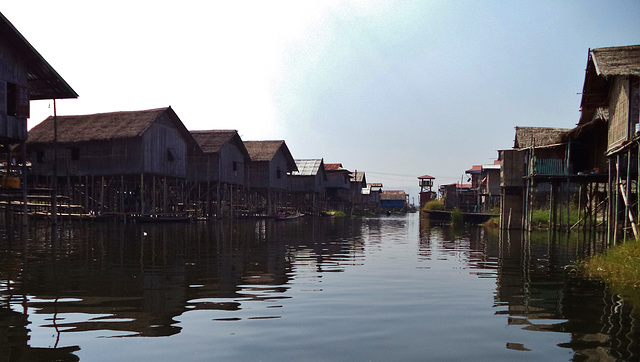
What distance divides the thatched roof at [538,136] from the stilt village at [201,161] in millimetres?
91

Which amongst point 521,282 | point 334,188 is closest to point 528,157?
point 521,282

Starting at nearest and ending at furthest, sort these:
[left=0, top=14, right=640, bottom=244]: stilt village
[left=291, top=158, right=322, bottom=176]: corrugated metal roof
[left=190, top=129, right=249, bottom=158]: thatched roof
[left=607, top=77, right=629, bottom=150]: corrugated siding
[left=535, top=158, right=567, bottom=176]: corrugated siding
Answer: [left=607, top=77, right=629, bottom=150]: corrugated siding, [left=0, top=14, right=640, bottom=244]: stilt village, [left=535, top=158, right=567, bottom=176]: corrugated siding, [left=190, top=129, right=249, bottom=158]: thatched roof, [left=291, top=158, right=322, bottom=176]: corrugated metal roof

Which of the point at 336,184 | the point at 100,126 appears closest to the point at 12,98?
the point at 100,126

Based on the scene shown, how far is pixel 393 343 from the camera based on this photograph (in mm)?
4992

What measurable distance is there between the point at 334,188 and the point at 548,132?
40.7m

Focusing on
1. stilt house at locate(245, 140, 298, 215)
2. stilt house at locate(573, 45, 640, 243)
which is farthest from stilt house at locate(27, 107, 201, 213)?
stilt house at locate(573, 45, 640, 243)

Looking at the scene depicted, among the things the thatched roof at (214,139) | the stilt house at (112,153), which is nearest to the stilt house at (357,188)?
the thatched roof at (214,139)

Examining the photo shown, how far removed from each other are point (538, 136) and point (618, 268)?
17.1 meters

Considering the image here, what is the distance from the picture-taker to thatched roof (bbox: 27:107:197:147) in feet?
90.7

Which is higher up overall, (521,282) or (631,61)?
(631,61)

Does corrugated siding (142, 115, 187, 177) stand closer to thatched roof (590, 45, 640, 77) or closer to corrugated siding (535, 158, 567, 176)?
corrugated siding (535, 158, 567, 176)

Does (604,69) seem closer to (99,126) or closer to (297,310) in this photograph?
(297,310)

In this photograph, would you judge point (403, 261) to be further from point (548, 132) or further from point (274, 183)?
point (274, 183)

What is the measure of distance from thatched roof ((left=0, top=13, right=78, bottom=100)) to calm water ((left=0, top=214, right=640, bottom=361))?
10526 millimetres
